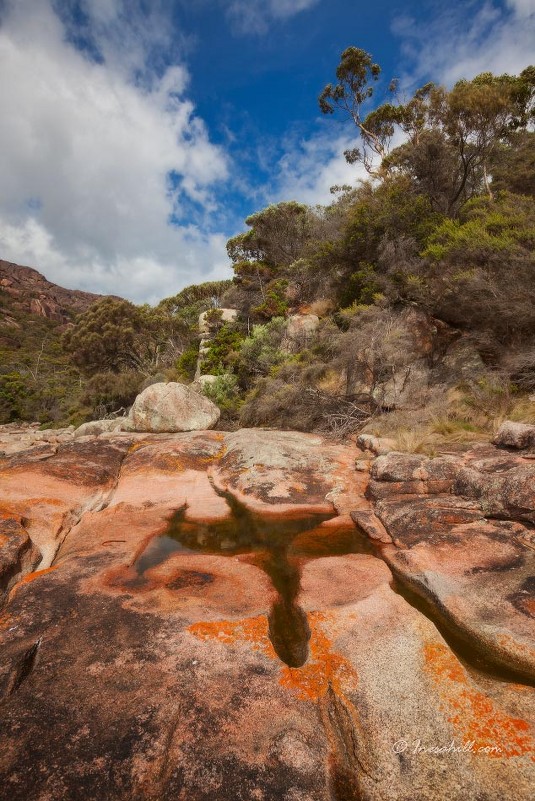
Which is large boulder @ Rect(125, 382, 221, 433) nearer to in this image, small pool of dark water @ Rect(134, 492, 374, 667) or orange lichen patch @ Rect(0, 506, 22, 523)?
small pool of dark water @ Rect(134, 492, 374, 667)

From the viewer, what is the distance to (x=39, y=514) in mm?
5938

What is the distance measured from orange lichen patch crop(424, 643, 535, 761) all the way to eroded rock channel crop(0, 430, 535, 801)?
13 mm

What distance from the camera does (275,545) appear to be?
18.7 ft

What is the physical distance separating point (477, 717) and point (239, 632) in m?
2.02

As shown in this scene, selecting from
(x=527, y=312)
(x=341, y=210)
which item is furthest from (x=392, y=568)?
(x=341, y=210)

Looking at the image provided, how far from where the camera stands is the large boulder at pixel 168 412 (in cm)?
1296

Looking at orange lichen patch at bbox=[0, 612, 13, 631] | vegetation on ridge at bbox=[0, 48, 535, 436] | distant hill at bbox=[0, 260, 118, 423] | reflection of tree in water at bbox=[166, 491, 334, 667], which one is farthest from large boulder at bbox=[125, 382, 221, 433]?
distant hill at bbox=[0, 260, 118, 423]

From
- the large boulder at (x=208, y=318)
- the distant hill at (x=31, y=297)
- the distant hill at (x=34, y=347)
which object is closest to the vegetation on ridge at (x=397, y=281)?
the large boulder at (x=208, y=318)

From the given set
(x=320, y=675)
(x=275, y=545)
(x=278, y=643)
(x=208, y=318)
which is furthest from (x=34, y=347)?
(x=320, y=675)

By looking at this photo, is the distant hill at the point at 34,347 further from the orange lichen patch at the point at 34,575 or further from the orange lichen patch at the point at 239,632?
the orange lichen patch at the point at 239,632

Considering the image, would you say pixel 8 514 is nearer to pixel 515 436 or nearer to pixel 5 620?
pixel 5 620

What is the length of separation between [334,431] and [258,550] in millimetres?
5888

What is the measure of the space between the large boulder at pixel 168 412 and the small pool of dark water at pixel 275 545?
640 cm

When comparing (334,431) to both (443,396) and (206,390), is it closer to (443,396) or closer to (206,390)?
(443,396)
